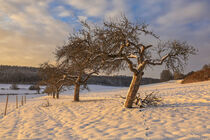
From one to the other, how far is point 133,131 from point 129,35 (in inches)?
207

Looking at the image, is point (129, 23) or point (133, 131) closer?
point (133, 131)

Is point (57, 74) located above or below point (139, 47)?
below

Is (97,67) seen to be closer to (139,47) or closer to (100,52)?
(100,52)

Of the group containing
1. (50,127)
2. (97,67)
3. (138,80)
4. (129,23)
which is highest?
(129,23)

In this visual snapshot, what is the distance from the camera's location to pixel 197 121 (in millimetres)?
6465

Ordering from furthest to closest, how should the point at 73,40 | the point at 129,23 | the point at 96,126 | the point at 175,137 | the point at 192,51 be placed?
1. the point at 73,40
2. the point at 192,51
3. the point at 129,23
4. the point at 96,126
5. the point at 175,137

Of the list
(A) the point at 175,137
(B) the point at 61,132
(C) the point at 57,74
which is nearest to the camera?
(A) the point at 175,137

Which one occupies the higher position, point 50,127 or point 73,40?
point 73,40

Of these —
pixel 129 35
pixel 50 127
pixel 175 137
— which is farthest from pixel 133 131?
pixel 129 35

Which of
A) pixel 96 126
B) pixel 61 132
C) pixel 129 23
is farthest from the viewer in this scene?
Answer: pixel 129 23

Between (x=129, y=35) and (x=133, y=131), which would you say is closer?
(x=133, y=131)

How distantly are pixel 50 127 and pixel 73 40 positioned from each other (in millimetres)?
5505

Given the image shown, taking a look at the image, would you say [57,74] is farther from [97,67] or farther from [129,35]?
[129,35]

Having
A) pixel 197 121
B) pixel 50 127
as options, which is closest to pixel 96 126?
pixel 50 127
